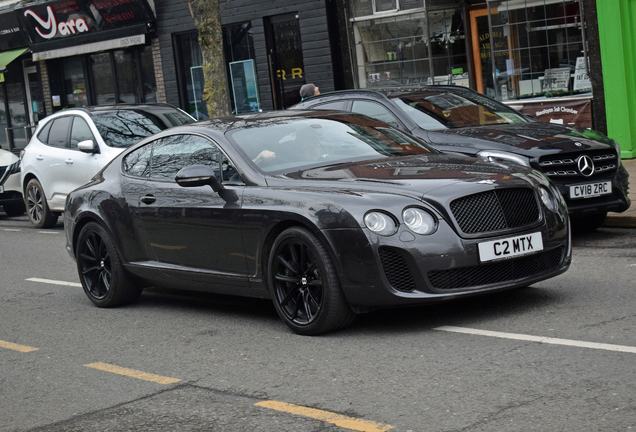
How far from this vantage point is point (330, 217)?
5.73 m

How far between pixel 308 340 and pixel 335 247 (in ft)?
2.22

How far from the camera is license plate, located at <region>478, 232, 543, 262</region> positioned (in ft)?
18.6

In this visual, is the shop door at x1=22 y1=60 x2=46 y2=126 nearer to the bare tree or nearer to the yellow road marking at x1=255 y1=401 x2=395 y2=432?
the bare tree

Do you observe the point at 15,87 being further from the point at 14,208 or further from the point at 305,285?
the point at 305,285

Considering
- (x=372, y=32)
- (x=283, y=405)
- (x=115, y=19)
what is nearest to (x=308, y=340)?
(x=283, y=405)

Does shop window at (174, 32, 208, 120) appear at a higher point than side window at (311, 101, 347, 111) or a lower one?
higher

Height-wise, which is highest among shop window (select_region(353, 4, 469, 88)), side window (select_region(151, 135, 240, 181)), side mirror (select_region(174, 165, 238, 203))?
shop window (select_region(353, 4, 469, 88))

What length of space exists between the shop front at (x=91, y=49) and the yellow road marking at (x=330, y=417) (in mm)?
18599

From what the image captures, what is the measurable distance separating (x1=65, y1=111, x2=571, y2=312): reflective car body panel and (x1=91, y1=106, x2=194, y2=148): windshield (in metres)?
5.28

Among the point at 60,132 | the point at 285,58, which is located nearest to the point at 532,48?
Result: the point at 285,58

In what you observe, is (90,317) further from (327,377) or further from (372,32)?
(372,32)

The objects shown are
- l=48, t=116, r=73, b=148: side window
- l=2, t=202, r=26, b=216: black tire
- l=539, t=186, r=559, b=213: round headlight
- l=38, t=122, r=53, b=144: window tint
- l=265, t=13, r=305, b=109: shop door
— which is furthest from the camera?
l=265, t=13, r=305, b=109: shop door

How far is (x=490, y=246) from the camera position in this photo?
18.7 feet

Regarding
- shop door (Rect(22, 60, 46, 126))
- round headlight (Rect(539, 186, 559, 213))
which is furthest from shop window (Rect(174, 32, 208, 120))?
round headlight (Rect(539, 186, 559, 213))
